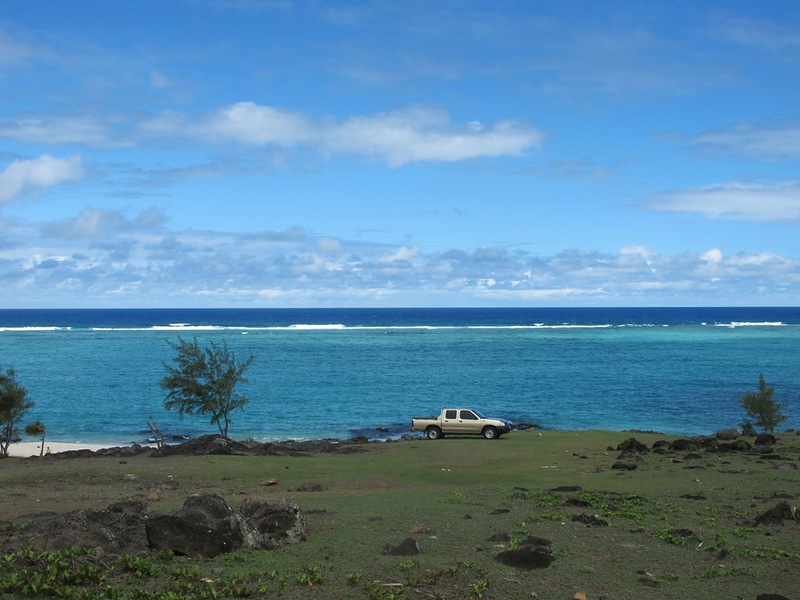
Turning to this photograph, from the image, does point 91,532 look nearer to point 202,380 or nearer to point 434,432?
point 202,380

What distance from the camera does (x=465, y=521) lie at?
1559cm

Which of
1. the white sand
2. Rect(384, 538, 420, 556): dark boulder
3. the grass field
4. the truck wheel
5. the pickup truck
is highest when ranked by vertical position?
Rect(384, 538, 420, 556): dark boulder

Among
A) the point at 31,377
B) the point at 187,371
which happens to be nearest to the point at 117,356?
the point at 31,377

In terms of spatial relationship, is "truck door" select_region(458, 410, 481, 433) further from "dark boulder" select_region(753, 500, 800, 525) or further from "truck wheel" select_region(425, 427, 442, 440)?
"dark boulder" select_region(753, 500, 800, 525)

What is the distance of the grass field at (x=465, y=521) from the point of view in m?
11.1

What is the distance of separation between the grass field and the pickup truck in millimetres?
8838

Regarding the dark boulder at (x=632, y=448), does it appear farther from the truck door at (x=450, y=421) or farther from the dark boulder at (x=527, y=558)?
the dark boulder at (x=527, y=558)

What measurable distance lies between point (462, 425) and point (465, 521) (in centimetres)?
2437

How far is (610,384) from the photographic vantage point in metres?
74.1

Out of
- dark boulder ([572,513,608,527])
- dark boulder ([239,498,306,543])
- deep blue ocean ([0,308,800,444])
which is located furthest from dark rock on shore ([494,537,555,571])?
deep blue ocean ([0,308,800,444])

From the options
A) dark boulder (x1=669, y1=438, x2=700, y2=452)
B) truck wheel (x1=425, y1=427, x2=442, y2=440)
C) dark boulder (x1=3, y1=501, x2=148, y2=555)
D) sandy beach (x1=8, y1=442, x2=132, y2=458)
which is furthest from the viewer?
sandy beach (x1=8, y1=442, x2=132, y2=458)

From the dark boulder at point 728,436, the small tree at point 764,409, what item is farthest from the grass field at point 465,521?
the small tree at point 764,409

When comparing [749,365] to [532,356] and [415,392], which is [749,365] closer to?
[532,356]

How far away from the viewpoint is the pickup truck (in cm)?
3897
